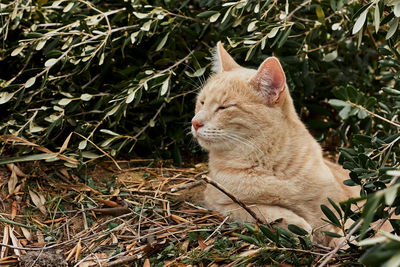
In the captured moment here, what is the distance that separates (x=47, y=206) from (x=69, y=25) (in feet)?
4.20

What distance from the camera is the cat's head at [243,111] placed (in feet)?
9.75

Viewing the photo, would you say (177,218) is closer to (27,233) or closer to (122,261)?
(122,261)

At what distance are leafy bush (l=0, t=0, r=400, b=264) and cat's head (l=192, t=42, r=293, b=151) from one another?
1.07 ft

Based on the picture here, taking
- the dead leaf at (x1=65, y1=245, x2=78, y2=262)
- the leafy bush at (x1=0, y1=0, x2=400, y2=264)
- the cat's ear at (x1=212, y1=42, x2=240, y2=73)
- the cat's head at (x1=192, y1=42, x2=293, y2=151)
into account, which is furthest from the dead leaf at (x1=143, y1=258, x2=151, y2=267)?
the cat's ear at (x1=212, y1=42, x2=240, y2=73)

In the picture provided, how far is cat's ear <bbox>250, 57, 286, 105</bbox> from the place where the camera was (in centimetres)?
289

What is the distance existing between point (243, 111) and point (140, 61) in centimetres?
119

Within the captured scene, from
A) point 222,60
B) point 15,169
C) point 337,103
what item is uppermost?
point 337,103

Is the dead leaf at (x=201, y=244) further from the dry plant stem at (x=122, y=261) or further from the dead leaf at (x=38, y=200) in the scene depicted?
the dead leaf at (x=38, y=200)

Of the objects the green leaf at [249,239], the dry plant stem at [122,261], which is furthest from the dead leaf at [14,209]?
the green leaf at [249,239]

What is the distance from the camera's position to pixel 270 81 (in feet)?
9.74

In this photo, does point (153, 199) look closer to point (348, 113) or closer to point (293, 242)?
point (293, 242)

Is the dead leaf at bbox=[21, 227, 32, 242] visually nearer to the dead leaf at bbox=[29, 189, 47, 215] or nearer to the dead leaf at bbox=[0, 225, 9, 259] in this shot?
the dead leaf at bbox=[0, 225, 9, 259]

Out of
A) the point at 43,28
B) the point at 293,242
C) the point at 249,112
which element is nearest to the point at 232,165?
the point at 249,112

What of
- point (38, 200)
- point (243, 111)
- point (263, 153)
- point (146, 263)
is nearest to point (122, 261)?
point (146, 263)
